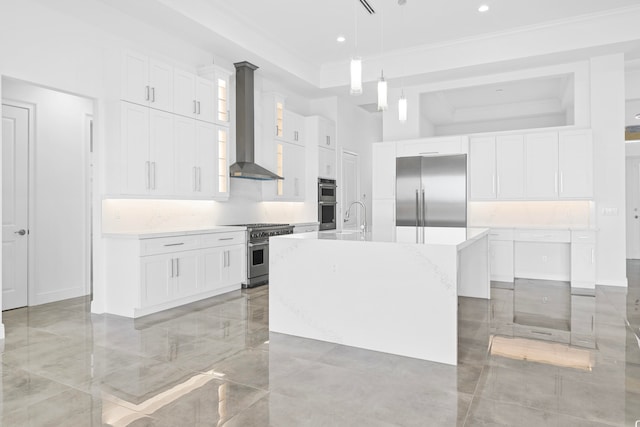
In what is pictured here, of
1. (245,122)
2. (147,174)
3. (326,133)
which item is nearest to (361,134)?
(326,133)

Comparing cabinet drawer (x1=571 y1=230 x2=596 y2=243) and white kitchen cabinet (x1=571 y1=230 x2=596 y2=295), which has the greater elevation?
cabinet drawer (x1=571 y1=230 x2=596 y2=243)

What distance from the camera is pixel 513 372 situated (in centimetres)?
284

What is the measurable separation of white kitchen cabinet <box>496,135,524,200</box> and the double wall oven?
3602 millimetres

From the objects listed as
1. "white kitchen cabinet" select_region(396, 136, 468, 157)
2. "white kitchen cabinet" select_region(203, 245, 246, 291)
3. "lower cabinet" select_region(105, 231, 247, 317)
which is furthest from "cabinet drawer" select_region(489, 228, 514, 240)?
"lower cabinet" select_region(105, 231, 247, 317)

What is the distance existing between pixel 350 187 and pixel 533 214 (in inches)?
140

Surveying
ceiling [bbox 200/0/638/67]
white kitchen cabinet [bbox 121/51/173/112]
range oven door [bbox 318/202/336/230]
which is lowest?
range oven door [bbox 318/202/336/230]

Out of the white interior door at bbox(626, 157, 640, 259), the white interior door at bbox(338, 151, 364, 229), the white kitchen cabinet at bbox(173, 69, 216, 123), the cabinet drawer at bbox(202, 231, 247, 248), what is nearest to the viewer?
the white kitchen cabinet at bbox(173, 69, 216, 123)

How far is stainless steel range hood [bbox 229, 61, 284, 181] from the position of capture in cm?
622

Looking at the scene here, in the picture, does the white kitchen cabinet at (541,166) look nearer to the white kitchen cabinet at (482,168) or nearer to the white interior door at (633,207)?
the white kitchen cabinet at (482,168)

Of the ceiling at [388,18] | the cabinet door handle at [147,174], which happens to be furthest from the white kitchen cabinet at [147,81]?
the ceiling at [388,18]

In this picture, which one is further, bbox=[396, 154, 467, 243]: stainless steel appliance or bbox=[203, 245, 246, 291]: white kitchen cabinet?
bbox=[396, 154, 467, 243]: stainless steel appliance

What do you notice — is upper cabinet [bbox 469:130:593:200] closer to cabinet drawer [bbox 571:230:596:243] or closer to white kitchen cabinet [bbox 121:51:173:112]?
cabinet drawer [bbox 571:230:596:243]

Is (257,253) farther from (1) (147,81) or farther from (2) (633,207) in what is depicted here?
(2) (633,207)

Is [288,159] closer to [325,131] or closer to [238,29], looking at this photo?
[325,131]
